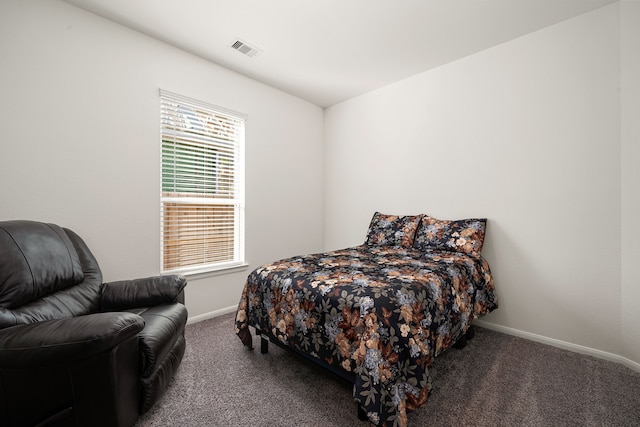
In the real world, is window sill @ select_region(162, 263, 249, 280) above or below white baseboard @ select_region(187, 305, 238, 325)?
above

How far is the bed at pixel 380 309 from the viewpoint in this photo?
1383 mm

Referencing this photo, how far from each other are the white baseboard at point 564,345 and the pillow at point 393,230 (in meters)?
1.08

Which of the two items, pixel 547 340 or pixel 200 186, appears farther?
pixel 200 186

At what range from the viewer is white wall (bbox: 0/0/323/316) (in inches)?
77.2

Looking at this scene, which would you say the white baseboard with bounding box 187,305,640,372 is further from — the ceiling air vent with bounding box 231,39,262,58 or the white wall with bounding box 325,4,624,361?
the ceiling air vent with bounding box 231,39,262,58

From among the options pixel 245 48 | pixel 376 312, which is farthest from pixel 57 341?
pixel 245 48

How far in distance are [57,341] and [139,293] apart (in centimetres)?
85

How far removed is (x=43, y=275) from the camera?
158 centimetres

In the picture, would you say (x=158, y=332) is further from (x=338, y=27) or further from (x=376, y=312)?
(x=338, y=27)

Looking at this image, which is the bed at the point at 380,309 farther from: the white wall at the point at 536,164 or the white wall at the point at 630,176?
the white wall at the point at 630,176

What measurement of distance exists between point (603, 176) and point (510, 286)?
1.15 metres

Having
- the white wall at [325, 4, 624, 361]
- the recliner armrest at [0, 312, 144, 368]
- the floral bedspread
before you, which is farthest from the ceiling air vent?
the recliner armrest at [0, 312, 144, 368]

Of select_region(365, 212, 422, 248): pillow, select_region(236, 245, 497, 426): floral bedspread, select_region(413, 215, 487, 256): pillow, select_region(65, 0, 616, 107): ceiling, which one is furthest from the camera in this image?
select_region(365, 212, 422, 248): pillow

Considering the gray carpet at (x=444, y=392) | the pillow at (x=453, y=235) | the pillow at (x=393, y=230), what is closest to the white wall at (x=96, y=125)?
the gray carpet at (x=444, y=392)
